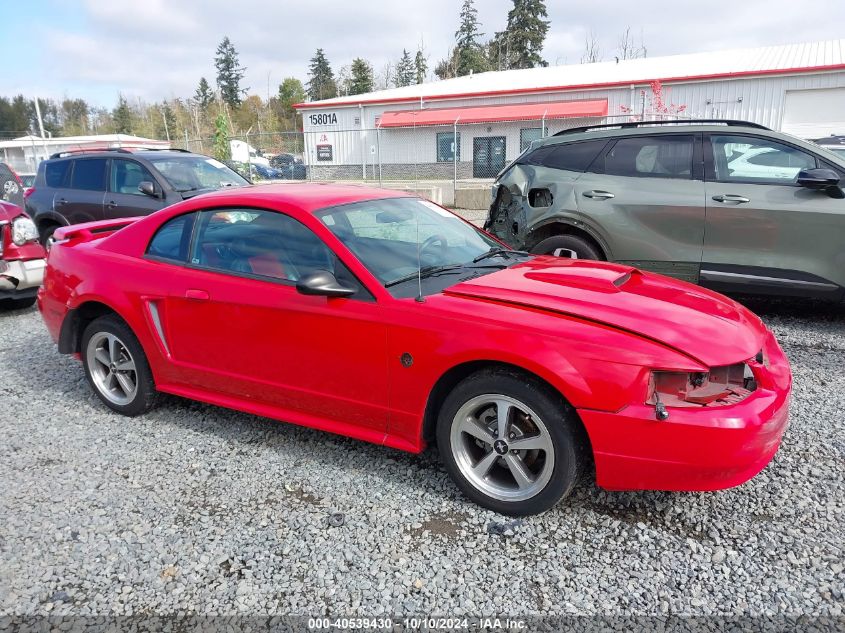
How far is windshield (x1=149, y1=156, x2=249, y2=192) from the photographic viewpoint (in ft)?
26.3

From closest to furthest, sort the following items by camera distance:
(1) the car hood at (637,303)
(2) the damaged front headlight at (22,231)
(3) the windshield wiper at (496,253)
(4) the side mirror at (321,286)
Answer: (1) the car hood at (637,303), (4) the side mirror at (321,286), (3) the windshield wiper at (496,253), (2) the damaged front headlight at (22,231)

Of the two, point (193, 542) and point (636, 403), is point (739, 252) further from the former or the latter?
point (193, 542)

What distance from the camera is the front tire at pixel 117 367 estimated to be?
379 cm

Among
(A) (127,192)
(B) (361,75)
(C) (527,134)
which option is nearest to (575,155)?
(A) (127,192)

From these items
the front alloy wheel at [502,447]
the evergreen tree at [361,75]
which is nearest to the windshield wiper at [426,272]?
the front alloy wheel at [502,447]

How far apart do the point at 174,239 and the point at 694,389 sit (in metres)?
3.00

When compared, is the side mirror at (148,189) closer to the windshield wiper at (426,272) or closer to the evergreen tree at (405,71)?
the windshield wiper at (426,272)

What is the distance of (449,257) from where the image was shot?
3422 mm

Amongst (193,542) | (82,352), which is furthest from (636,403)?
(82,352)

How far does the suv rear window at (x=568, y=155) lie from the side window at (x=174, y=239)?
12.6ft

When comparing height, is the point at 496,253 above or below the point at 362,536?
above

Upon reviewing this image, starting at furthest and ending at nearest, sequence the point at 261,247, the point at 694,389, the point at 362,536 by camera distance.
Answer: the point at 261,247 → the point at 362,536 → the point at 694,389

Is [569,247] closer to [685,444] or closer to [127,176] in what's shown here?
[685,444]

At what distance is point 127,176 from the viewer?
8133 mm
